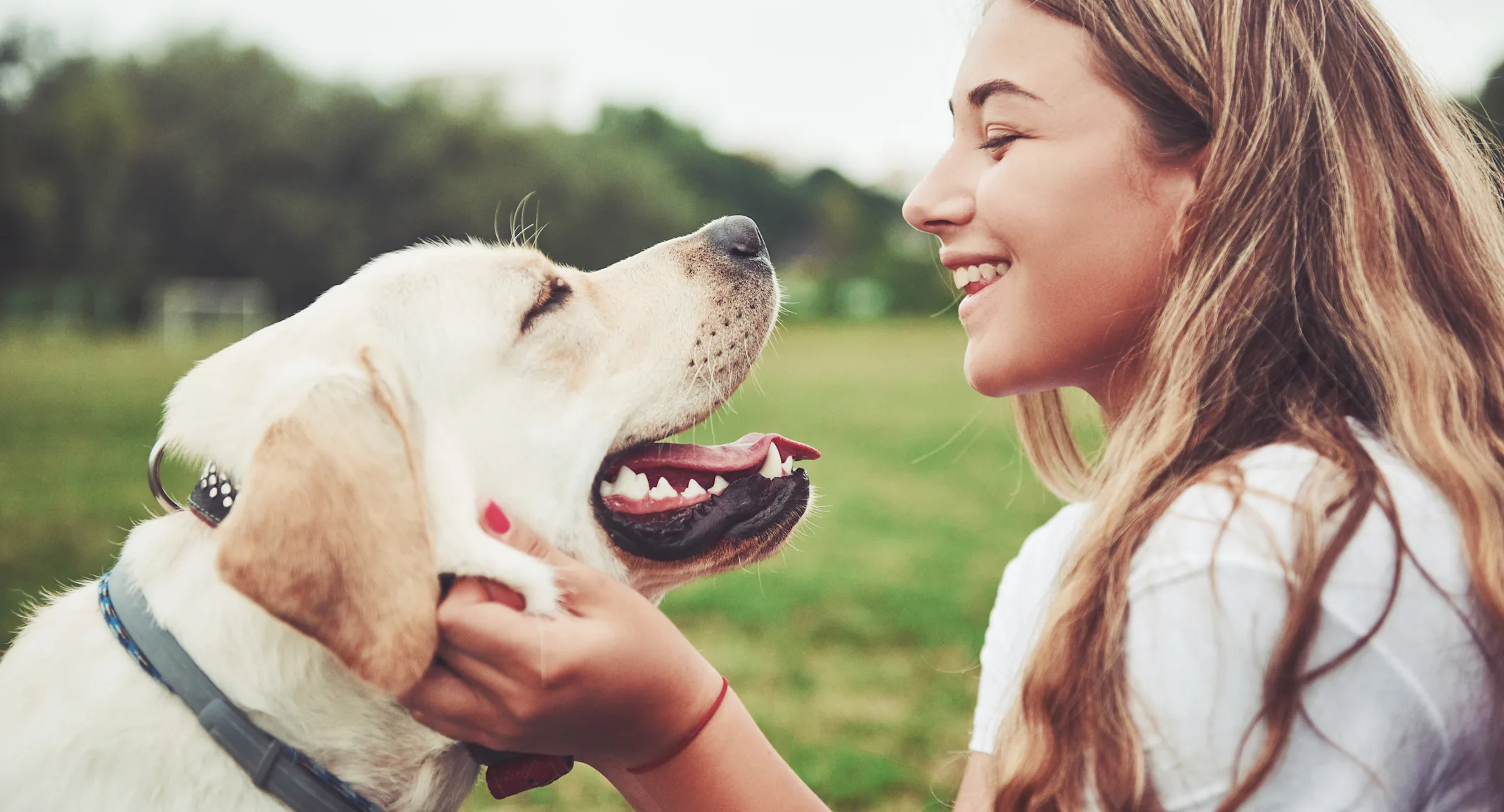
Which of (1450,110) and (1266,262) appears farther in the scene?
(1450,110)

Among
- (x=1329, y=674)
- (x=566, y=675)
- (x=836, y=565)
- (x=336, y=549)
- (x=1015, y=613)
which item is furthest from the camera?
(x=836, y=565)

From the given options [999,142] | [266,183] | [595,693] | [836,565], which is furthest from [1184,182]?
[266,183]

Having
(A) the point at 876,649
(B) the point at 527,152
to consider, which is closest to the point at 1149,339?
(A) the point at 876,649

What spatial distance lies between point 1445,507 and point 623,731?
54.3 inches

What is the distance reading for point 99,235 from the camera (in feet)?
120

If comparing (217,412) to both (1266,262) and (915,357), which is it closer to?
(1266,262)

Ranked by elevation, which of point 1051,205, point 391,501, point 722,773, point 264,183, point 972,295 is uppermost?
point 1051,205

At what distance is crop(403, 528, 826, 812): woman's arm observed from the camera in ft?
5.78

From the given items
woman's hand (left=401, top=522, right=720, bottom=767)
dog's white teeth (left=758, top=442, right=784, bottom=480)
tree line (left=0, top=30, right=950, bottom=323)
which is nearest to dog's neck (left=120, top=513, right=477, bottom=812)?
woman's hand (left=401, top=522, right=720, bottom=767)

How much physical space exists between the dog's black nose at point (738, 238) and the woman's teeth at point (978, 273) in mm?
524

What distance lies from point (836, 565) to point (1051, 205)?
208 inches

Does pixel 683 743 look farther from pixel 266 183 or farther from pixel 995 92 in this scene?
pixel 266 183

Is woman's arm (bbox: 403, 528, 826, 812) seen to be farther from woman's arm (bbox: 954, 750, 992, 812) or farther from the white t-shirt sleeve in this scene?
the white t-shirt sleeve

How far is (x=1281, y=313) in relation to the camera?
192 cm
